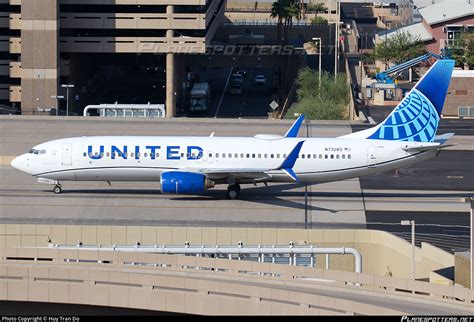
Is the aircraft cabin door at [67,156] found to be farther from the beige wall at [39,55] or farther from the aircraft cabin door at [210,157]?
the beige wall at [39,55]

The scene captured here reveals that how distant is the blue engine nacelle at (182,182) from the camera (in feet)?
233

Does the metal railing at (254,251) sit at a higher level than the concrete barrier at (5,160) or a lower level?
lower

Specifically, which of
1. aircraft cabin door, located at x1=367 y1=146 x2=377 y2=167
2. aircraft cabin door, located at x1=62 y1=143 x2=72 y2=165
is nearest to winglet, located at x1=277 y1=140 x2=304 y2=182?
aircraft cabin door, located at x1=367 y1=146 x2=377 y2=167

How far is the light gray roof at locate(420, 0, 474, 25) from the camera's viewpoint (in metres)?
171

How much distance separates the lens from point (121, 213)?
69438mm

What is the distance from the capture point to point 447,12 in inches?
6919

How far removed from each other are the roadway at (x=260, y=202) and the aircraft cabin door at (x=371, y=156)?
7.80 ft

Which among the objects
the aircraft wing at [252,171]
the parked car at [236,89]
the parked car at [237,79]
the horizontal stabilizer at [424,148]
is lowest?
the aircraft wing at [252,171]

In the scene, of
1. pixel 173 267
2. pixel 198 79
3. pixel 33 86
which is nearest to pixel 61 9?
pixel 33 86

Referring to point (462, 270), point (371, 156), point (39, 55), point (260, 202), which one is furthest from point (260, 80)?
point (462, 270)

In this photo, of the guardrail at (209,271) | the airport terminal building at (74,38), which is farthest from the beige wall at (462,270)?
the airport terminal building at (74,38)

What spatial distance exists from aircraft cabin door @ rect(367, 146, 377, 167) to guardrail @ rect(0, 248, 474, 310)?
2920 cm

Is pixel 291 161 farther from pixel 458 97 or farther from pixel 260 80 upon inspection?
pixel 260 80

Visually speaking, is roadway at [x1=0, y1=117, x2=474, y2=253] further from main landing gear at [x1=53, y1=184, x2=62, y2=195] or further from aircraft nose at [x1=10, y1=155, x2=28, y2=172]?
aircraft nose at [x1=10, y1=155, x2=28, y2=172]
